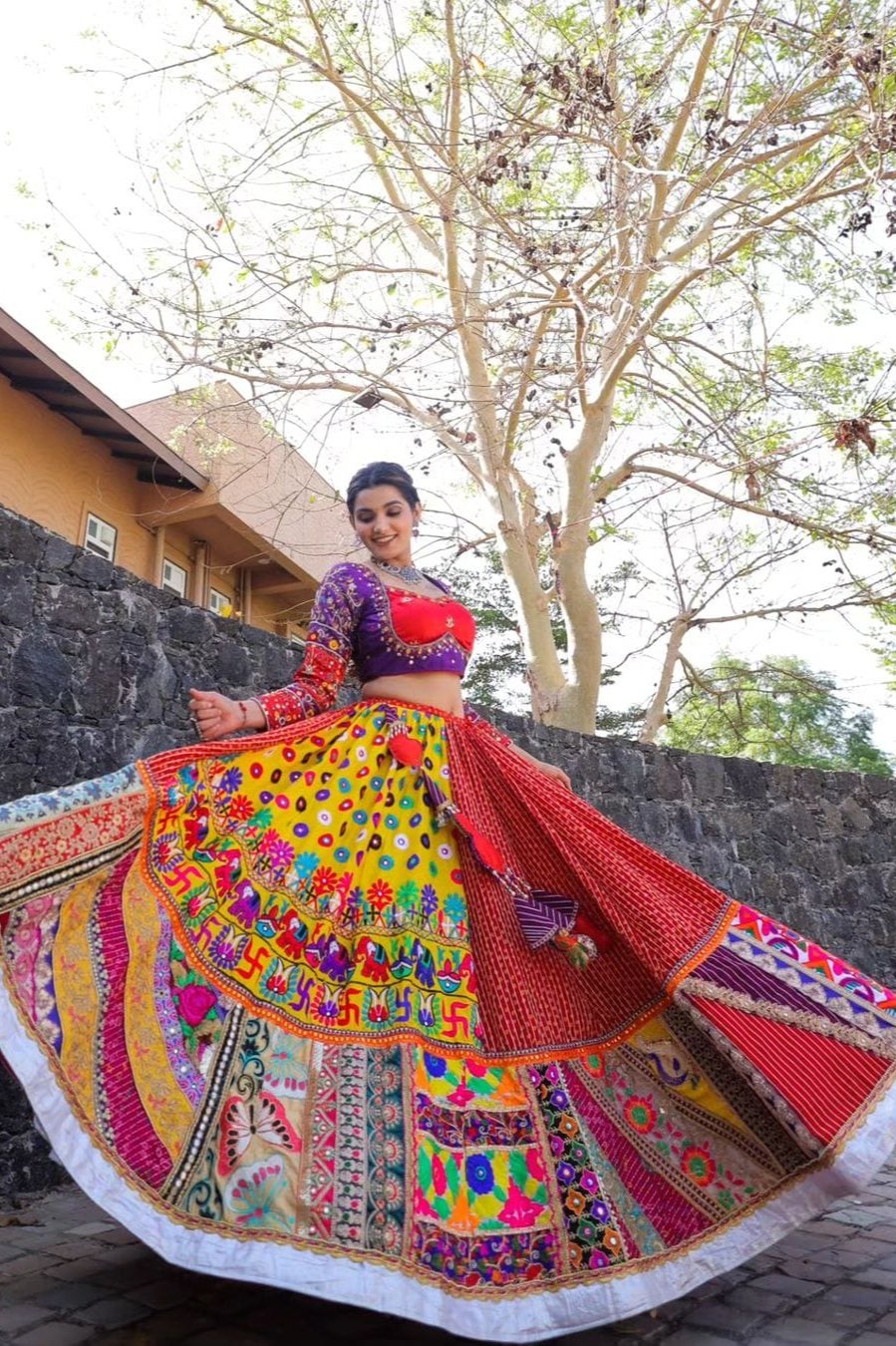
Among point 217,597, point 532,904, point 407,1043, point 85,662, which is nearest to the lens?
point 407,1043

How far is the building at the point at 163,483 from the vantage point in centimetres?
823

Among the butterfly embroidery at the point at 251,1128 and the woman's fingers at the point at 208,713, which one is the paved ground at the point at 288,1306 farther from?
the woman's fingers at the point at 208,713

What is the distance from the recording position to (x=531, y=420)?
28.5 feet

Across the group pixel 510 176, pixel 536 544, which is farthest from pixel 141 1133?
pixel 536 544

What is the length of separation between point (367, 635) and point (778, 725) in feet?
61.2

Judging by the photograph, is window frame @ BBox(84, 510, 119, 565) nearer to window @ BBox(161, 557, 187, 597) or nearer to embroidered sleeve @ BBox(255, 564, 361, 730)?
window @ BBox(161, 557, 187, 597)

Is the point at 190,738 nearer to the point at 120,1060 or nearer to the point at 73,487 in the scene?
the point at 120,1060

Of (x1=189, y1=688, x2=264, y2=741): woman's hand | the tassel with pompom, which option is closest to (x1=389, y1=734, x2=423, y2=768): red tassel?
the tassel with pompom

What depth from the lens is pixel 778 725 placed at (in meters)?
20.2

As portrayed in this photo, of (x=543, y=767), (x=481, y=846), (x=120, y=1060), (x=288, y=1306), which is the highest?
(x=543, y=767)

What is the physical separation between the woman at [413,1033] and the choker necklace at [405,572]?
1.51 ft

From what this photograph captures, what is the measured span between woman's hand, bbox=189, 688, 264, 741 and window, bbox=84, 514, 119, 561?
722 cm

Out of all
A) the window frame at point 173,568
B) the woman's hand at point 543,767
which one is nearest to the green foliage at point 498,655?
the window frame at point 173,568

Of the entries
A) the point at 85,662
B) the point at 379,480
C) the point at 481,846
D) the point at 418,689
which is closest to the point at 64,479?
the point at 85,662
